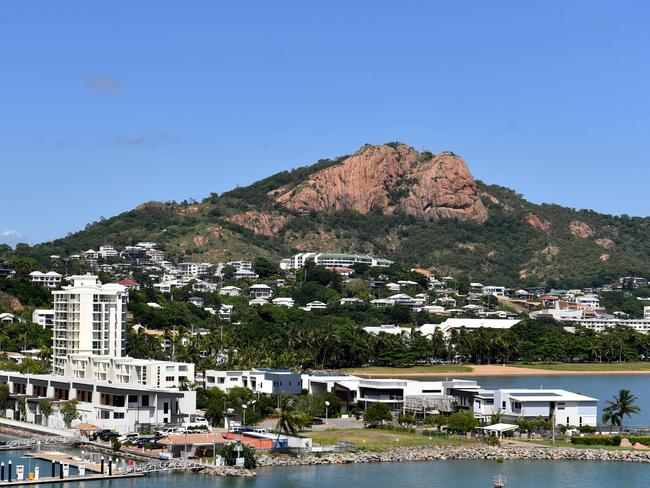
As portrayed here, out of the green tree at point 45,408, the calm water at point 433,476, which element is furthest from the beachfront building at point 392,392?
the green tree at point 45,408

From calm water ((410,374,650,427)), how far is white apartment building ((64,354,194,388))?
26713 mm

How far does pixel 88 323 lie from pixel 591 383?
148 ft

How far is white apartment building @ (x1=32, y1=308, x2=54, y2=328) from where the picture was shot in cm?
11250

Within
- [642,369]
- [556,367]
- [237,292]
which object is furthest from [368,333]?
[237,292]

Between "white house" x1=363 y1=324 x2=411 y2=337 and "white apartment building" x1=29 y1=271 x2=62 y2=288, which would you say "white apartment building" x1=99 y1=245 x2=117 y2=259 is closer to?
"white apartment building" x1=29 y1=271 x2=62 y2=288

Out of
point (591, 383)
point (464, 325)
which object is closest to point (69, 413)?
point (591, 383)

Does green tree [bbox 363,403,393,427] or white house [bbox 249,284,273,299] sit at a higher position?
white house [bbox 249,284,273,299]

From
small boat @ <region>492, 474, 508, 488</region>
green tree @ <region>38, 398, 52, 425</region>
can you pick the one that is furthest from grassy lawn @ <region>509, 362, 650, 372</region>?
small boat @ <region>492, 474, 508, 488</region>

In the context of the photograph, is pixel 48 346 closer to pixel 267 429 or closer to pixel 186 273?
pixel 267 429

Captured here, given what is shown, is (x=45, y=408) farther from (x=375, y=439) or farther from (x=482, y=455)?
(x=482, y=455)

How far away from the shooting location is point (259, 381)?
A: 7650cm

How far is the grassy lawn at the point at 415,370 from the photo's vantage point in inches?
4319

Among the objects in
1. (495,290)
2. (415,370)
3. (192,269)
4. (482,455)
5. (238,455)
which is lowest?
(482,455)

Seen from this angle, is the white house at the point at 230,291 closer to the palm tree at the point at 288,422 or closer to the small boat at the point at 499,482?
the palm tree at the point at 288,422
